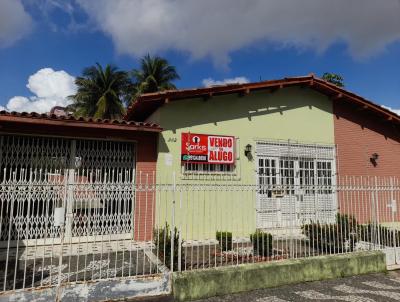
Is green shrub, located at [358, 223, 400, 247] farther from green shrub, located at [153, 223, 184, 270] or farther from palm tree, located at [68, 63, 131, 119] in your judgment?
palm tree, located at [68, 63, 131, 119]

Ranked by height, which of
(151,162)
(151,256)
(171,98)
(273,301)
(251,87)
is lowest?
(273,301)

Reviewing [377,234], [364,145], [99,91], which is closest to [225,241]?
[377,234]

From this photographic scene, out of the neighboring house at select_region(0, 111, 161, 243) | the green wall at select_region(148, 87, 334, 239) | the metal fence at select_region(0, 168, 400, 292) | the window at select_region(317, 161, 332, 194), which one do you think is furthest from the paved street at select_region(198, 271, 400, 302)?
the window at select_region(317, 161, 332, 194)

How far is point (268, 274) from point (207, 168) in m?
3.81

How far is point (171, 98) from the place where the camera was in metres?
8.41

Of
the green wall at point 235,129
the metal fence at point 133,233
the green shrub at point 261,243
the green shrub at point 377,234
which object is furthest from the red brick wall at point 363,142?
the green shrub at point 261,243

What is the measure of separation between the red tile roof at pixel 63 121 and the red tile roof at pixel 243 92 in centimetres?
89

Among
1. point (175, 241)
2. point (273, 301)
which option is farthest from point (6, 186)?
point (273, 301)

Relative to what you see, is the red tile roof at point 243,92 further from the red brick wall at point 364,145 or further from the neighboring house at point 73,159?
the neighboring house at point 73,159

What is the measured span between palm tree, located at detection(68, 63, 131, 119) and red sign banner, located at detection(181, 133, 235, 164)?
1969cm

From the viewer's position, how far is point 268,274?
5578 millimetres

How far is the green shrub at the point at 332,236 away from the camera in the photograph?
661 centimetres

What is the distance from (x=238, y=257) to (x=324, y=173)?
5.93 meters

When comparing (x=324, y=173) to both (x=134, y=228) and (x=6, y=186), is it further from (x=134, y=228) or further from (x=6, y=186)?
(x=6, y=186)
